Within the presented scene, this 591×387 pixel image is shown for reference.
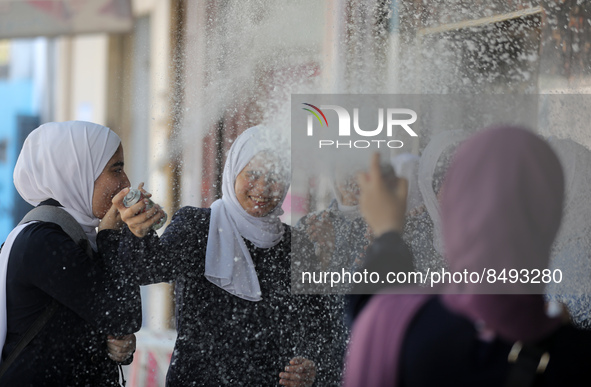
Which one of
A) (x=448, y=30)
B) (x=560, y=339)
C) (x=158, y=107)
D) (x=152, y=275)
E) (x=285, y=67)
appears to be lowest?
(x=152, y=275)

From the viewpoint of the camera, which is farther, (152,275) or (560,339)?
(152,275)

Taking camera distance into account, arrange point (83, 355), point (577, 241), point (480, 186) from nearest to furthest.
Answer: point (480, 186) < point (83, 355) < point (577, 241)

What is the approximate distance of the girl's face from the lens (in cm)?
192

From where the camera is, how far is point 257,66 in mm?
2219

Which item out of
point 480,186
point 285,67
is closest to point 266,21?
point 285,67

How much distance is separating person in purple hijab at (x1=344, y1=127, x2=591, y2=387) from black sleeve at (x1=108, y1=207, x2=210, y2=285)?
106 cm

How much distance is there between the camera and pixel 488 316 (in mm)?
927

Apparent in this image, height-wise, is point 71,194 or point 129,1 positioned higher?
point 129,1

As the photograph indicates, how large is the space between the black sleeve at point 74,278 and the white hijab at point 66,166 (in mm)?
120

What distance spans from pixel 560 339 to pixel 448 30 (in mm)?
1479

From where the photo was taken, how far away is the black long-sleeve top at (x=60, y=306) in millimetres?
1551

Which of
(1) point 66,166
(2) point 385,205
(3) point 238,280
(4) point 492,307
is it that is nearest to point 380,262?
(2) point 385,205

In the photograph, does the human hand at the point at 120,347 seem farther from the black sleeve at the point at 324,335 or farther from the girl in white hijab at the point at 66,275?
the black sleeve at the point at 324,335

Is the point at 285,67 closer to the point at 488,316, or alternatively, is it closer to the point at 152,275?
the point at 152,275
